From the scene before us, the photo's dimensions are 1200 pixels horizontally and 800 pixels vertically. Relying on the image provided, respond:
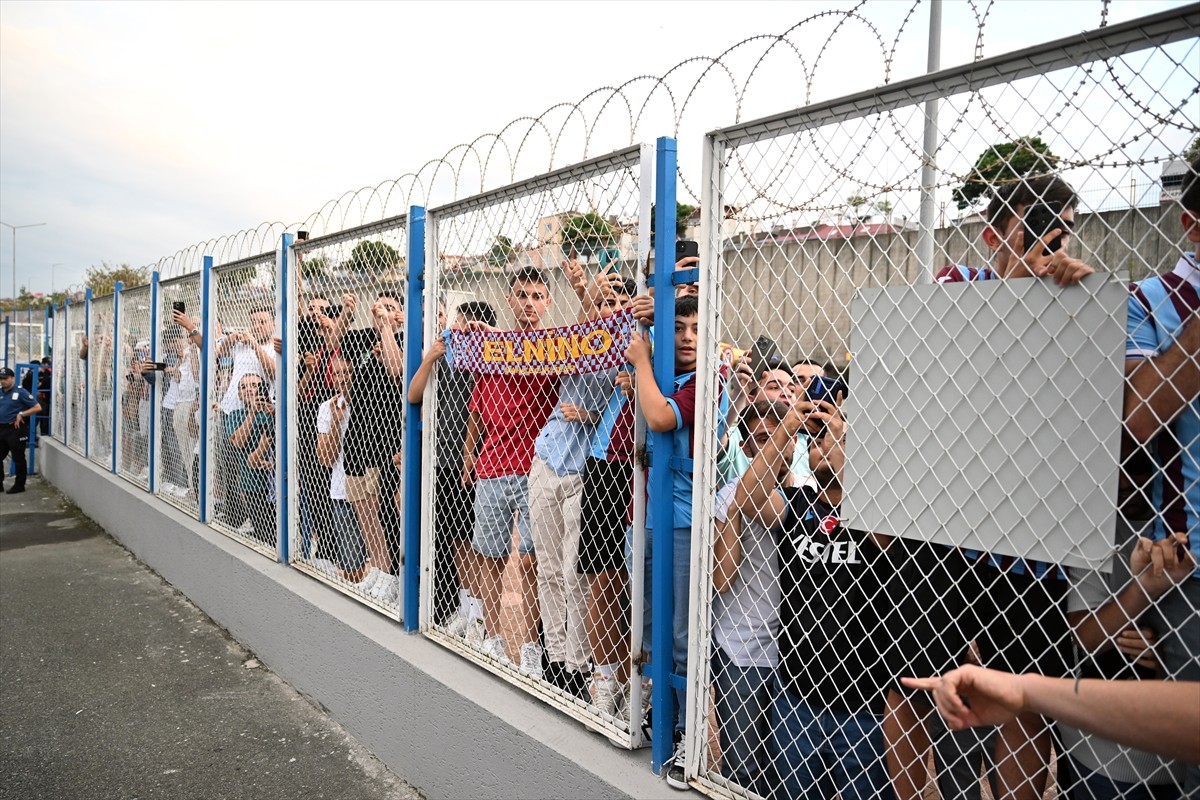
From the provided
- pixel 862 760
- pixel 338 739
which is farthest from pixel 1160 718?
pixel 338 739

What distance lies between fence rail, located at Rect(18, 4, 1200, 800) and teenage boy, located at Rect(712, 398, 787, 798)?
13mm

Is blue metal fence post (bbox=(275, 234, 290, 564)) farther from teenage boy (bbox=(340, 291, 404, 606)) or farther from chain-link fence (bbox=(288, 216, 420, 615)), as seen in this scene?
teenage boy (bbox=(340, 291, 404, 606))

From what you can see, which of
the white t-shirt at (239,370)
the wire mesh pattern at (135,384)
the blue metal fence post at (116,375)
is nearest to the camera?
the white t-shirt at (239,370)

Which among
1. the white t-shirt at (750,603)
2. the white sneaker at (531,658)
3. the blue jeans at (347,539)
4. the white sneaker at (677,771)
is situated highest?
the white t-shirt at (750,603)

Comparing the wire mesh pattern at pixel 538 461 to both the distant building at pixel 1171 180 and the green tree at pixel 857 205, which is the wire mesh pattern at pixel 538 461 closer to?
the green tree at pixel 857 205

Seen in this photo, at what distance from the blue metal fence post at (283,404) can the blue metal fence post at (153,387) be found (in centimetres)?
277

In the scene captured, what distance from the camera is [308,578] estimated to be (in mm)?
4480

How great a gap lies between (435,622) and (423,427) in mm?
892

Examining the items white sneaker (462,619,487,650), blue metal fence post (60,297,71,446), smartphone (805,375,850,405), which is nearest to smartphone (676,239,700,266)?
smartphone (805,375,850,405)

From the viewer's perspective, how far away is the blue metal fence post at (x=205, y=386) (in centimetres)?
576

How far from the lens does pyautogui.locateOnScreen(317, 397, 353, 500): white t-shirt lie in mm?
4324

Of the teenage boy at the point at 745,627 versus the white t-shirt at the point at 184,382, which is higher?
the white t-shirt at the point at 184,382

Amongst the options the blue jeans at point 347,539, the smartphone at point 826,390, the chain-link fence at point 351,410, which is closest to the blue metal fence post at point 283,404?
the chain-link fence at point 351,410

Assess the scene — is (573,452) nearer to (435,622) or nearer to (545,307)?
(545,307)
